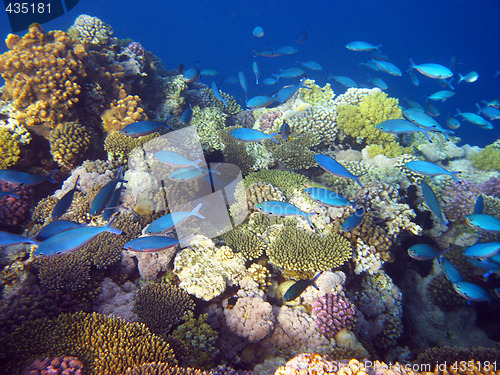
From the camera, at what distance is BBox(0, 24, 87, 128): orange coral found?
17.6ft

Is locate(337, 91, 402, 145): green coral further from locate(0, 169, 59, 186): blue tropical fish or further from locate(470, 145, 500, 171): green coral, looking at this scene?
locate(0, 169, 59, 186): blue tropical fish

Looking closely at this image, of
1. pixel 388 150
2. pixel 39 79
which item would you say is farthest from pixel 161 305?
pixel 388 150

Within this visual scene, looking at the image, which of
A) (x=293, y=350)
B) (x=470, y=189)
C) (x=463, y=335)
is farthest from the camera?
(x=470, y=189)

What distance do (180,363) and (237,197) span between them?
2.98 meters

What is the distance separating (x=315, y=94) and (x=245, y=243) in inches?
317

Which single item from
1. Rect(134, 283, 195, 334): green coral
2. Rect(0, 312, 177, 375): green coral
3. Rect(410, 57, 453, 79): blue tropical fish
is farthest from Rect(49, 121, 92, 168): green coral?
Rect(410, 57, 453, 79): blue tropical fish

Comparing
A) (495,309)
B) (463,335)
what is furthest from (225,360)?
(495,309)

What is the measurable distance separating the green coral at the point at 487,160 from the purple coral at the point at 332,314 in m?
9.00

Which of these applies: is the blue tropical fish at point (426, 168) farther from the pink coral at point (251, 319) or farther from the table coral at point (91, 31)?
the table coral at point (91, 31)

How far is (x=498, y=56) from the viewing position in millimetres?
75062

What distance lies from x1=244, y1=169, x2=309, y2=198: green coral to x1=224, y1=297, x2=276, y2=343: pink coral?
247 cm

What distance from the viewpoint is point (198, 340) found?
10.7 feet

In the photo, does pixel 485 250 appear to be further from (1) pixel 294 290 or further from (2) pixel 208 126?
(2) pixel 208 126

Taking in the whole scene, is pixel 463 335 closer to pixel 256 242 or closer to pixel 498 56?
pixel 256 242
